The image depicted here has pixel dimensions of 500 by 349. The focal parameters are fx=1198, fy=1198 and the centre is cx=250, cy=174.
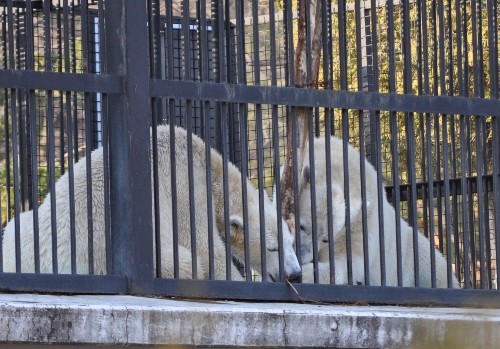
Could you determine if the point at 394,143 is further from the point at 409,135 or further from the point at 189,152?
the point at 189,152

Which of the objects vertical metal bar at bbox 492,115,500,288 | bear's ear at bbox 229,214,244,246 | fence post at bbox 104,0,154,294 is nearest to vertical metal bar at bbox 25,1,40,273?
fence post at bbox 104,0,154,294

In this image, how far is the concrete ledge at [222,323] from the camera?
15.0ft

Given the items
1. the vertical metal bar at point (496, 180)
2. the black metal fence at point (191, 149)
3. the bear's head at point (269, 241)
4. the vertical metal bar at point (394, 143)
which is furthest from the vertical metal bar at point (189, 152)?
the vertical metal bar at point (496, 180)

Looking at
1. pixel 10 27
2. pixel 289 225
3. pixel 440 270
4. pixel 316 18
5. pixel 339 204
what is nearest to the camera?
pixel 10 27

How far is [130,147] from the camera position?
5445mm

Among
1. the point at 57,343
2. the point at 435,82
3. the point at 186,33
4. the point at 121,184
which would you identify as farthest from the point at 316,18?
the point at 57,343

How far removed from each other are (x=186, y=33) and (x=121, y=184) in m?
0.77

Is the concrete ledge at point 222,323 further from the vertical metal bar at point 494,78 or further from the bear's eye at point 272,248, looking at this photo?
the bear's eye at point 272,248

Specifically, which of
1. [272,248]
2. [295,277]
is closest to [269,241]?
[272,248]

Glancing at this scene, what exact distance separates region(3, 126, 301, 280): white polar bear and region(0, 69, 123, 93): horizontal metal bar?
1.08m

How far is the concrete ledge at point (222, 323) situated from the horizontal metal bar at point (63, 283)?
0.12 m

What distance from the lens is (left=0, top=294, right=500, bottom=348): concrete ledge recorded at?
4.57 metres

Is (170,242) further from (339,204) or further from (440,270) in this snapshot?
(440,270)

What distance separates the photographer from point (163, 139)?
6.87m
